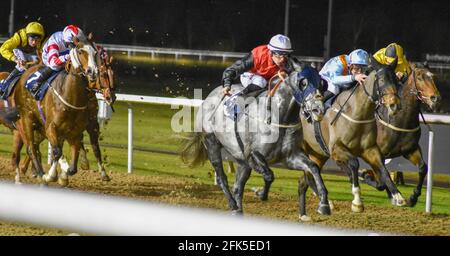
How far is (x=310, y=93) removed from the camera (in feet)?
22.1

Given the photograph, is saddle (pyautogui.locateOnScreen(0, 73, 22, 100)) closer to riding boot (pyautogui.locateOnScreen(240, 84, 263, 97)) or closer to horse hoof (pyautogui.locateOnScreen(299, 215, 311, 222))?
riding boot (pyautogui.locateOnScreen(240, 84, 263, 97))

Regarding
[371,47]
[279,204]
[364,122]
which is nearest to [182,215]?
[364,122]

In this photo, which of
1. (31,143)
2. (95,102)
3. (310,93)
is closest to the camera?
(310,93)

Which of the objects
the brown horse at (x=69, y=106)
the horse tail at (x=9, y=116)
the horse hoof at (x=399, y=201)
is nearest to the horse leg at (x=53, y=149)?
the brown horse at (x=69, y=106)

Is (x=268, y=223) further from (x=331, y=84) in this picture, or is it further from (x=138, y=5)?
(x=138, y=5)

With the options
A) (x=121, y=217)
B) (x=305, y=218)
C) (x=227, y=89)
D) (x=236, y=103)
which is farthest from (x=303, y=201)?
(x=121, y=217)

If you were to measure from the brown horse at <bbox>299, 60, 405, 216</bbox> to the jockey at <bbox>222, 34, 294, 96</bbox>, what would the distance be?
0.70 m

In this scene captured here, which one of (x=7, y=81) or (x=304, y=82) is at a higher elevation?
(x=304, y=82)

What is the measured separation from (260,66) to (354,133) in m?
1.07

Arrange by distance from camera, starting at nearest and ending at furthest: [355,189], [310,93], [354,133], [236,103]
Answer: [310,93] → [236,103] → [355,189] → [354,133]

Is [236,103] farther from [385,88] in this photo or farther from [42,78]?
[42,78]

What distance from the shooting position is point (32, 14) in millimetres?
42250

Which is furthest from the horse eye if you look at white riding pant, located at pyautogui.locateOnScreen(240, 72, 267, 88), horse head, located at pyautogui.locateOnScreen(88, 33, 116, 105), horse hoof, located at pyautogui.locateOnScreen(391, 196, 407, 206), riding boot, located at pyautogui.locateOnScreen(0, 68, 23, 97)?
riding boot, located at pyautogui.locateOnScreen(0, 68, 23, 97)

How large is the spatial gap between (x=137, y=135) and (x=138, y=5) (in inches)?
1151
